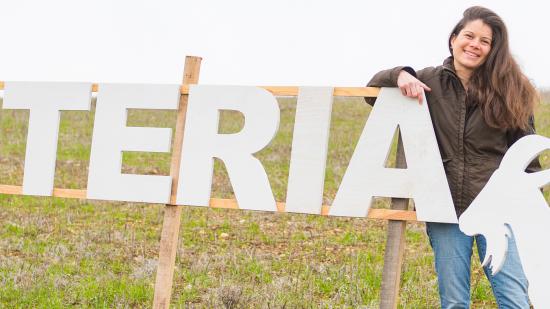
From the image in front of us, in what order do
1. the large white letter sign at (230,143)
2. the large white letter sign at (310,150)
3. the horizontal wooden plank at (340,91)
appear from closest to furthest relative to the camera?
the horizontal wooden plank at (340,91) < the large white letter sign at (310,150) < the large white letter sign at (230,143)

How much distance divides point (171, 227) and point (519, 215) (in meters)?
2.46

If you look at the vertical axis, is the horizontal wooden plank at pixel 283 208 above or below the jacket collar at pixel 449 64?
below

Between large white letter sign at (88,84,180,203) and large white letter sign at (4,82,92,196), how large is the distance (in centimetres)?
25

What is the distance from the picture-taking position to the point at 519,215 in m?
4.34

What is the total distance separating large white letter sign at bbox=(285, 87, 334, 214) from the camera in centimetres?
501

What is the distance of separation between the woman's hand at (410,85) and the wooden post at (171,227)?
163cm

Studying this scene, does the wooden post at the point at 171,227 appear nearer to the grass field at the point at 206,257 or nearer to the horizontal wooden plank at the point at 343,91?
the horizontal wooden plank at the point at 343,91

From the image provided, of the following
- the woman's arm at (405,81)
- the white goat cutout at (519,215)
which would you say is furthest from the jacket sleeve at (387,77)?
the white goat cutout at (519,215)

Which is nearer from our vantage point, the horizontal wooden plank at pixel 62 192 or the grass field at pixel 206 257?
the horizontal wooden plank at pixel 62 192

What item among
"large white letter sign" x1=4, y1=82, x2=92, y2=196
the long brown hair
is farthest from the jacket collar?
"large white letter sign" x1=4, y1=82, x2=92, y2=196

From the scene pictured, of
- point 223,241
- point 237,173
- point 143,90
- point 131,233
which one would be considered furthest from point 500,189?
point 131,233

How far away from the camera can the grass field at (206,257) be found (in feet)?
A: 21.8

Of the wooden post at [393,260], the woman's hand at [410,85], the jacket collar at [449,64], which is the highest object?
the jacket collar at [449,64]

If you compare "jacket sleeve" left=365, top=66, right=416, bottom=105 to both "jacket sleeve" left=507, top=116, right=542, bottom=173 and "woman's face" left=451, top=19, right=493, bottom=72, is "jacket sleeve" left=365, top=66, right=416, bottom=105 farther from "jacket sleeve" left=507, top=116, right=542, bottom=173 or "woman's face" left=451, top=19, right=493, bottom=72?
"jacket sleeve" left=507, top=116, right=542, bottom=173
